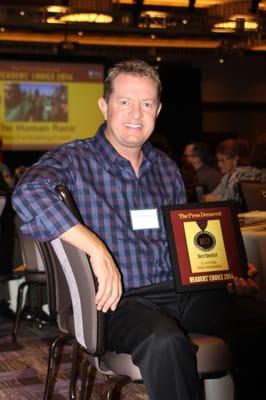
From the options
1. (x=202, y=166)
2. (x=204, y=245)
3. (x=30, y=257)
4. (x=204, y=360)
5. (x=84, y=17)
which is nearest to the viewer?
(x=204, y=360)

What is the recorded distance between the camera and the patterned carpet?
11.7ft

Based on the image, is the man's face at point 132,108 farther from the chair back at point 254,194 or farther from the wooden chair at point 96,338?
the chair back at point 254,194

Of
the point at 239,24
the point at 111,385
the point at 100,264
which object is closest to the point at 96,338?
the point at 111,385

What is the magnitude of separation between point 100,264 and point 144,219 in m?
0.40

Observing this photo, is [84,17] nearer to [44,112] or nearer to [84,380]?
[44,112]

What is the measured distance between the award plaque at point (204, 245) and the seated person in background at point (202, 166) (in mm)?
4751

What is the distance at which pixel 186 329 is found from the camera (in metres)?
2.47

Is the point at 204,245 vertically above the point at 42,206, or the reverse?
the point at 42,206

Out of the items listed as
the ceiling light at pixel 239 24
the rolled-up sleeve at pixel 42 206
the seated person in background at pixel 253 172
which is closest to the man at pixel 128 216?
the rolled-up sleeve at pixel 42 206

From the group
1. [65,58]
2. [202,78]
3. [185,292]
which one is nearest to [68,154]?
[185,292]

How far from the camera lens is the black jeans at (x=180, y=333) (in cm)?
207

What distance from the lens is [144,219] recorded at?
248 centimetres

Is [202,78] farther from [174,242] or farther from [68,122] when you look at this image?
[174,242]

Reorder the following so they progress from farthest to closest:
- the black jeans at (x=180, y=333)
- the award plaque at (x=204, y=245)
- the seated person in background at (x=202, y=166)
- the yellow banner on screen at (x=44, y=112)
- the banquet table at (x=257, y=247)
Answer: the yellow banner on screen at (x=44, y=112)
the seated person in background at (x=202, y=166)
the banquet table at (x=257, y=247)
the award plaque at (x=204, y=245)
the black jeans at (x=180, y=333)
